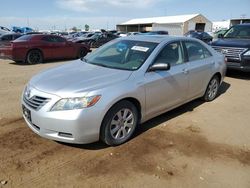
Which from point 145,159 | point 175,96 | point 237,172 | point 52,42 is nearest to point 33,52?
point 52,42

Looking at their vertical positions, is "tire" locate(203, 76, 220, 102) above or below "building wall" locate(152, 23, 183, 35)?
below

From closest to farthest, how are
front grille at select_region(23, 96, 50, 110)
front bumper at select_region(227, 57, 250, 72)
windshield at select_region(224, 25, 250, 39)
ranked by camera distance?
front grille at select_region(23, 96, 50, 110) < front bumper at select_region(227, 57, 250, 72) < windshield at select_region(224, 25, 250, 39)

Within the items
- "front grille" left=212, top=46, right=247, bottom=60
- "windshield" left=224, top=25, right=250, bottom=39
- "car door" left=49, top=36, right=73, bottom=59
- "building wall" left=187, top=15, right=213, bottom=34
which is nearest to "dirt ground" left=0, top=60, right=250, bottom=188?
"front grille" left=212, top=46, right=247, bottom=60

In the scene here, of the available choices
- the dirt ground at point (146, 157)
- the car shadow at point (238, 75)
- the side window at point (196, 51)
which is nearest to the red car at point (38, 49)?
the dirt ground at point (146, 157)

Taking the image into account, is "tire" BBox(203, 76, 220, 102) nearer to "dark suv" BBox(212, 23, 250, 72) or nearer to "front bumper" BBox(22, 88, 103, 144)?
"dark suv" BBox(212, 23, 250, 72)

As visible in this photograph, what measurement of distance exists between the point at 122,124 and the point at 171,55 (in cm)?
166

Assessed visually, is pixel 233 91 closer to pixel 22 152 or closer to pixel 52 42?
pixel 22 152

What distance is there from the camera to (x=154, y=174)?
3410 millimetres

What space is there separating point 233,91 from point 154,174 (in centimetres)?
506

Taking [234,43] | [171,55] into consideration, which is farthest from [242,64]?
[171,55]

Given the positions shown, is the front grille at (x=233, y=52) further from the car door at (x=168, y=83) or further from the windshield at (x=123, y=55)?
the windshield at (x=123, y=55)

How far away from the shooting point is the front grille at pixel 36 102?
11.9 ft

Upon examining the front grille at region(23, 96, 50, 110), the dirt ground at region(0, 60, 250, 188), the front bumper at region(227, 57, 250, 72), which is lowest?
the dirt ground at region(0, 60, 250, 188)

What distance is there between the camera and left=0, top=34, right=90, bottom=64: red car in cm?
1229
